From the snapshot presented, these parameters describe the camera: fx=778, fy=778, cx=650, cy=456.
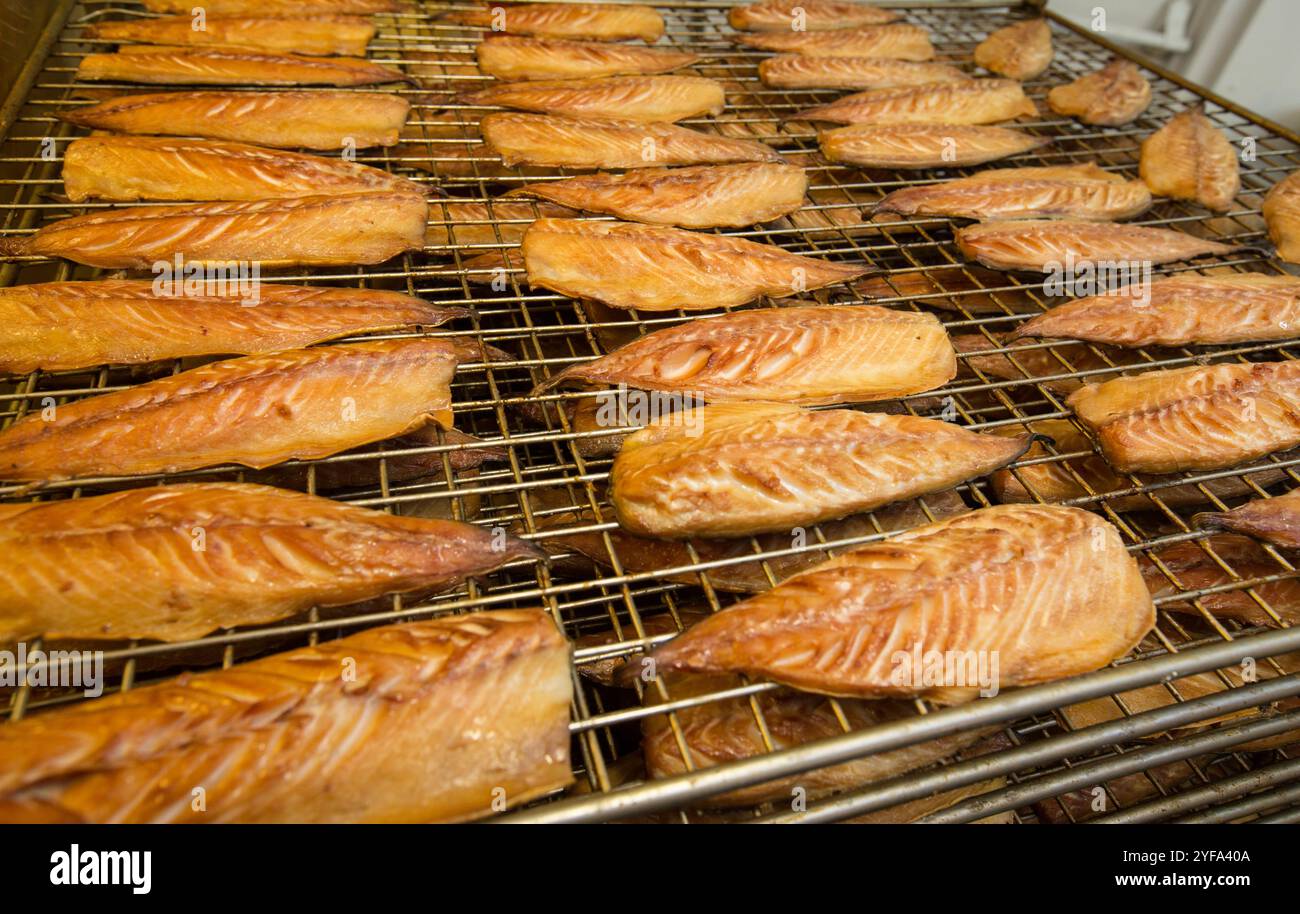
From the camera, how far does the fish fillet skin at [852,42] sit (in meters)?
5.37

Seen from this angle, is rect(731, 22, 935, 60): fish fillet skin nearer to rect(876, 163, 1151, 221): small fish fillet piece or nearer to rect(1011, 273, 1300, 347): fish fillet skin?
rect(876, 163, 1151, 221): small fish fillet piece

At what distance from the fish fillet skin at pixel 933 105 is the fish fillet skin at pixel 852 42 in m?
0.57

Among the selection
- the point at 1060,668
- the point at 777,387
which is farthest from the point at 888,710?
the point at 777,387

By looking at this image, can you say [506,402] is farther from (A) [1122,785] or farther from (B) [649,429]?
(A) [1122,785]

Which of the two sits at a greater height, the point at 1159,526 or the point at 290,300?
the point at 290,300

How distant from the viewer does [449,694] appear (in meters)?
2.04

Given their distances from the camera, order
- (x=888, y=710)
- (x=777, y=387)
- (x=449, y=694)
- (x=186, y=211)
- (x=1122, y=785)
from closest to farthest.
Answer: (x=449, y=694), (x=888, y=710), (x=1122, y=785), (x=777, y=387), (x=186, y=211)

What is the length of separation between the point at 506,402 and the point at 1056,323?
2.41 m

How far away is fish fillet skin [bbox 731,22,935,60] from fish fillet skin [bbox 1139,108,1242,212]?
5.68 ft

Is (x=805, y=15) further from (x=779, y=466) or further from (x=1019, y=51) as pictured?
(x=779, y=466)

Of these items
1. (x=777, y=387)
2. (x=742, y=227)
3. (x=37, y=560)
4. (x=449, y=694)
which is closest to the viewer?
(x=449, y=694)

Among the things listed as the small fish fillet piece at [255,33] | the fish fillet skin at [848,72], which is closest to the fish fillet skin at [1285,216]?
the fish fillet skin at [848,72]

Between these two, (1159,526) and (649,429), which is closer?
(649,429)

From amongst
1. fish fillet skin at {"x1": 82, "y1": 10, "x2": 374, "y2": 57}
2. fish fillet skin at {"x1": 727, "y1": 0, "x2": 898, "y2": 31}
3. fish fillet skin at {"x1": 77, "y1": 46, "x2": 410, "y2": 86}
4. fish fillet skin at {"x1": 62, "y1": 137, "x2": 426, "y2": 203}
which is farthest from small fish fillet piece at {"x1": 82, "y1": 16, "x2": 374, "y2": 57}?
fish fillet skin at {"x1": 727, "y1": 0, "x2": 898, "y2": 31}
